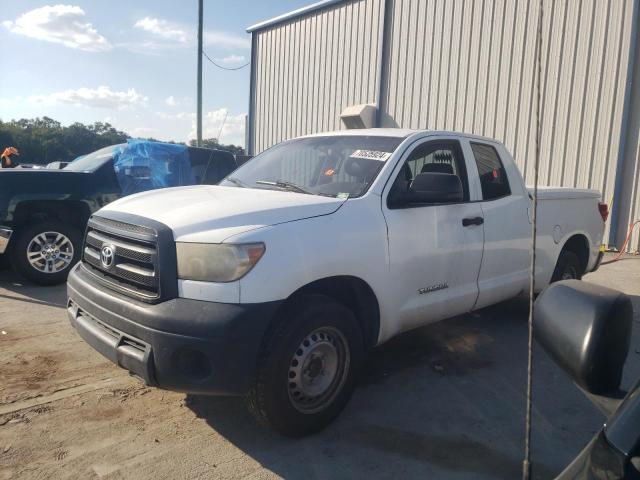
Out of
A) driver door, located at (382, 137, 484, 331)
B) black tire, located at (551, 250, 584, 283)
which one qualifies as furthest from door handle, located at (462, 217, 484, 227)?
black tire, located at (551, 250, 584, 283)

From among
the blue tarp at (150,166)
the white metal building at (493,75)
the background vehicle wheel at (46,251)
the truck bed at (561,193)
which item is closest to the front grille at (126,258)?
the background vehicle wheel at (46,251)

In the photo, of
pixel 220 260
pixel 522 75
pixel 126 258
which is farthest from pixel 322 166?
pixel 522 75

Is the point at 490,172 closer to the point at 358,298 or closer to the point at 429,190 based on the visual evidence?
the point at 429,190

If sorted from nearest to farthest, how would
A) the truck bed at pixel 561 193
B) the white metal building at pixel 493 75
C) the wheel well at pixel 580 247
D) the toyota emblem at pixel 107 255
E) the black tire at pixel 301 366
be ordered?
1. the black tire at pixel 301 366
2. the toyota emblem at pixel 107 255
3. the truck bed at pixel 561 193
4. the wheel well at pixel 580 247
5. the white metal building at pixel 493 75

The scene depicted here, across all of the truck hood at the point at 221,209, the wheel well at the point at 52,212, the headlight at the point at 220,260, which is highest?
the truck hood at the point at 221,209

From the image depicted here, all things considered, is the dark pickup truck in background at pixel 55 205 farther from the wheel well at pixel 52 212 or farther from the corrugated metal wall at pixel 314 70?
the corrugated metal wall at pixel 314 70

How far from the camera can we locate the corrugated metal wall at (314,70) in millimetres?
14297

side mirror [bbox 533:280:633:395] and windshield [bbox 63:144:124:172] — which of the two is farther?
windshield [bbox 63:144:124:172]

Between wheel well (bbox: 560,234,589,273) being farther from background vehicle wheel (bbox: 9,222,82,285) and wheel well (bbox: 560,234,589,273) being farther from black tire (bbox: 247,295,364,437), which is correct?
background vehicle wheel (bbox: 9,222,82,285)

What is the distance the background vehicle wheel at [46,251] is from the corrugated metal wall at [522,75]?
8.70m

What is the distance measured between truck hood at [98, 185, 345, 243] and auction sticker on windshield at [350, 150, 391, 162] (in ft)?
1.96

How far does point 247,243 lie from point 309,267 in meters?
0.40

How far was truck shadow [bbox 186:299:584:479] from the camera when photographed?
289 centimetres

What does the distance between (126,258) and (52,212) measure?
4.12m
